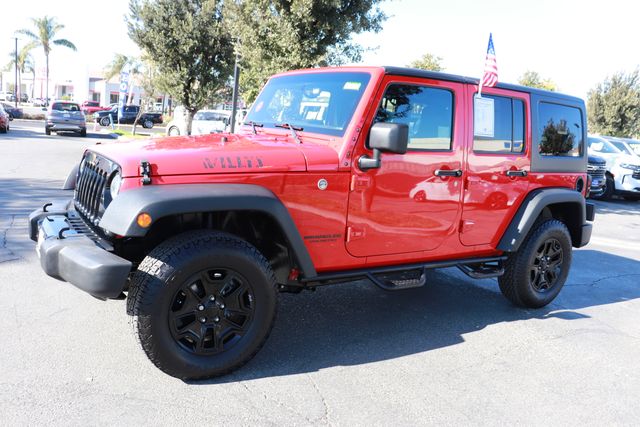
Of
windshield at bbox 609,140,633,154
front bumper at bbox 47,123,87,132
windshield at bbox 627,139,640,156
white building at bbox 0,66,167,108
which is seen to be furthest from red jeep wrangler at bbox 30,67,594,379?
white building at bbox 0,66,167,108

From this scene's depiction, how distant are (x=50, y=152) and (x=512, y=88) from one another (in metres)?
14.3

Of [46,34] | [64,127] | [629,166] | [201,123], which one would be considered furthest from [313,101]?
[46,34]

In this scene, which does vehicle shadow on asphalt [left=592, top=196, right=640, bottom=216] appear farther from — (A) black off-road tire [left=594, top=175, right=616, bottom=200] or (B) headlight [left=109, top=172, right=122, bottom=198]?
(B) headlight [left=109, top=172, right=122, bottom=198]

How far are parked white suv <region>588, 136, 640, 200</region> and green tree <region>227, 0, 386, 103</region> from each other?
8.16m

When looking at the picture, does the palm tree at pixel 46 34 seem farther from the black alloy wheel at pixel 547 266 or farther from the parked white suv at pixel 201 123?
the black alloy wheel at pixel 547 266

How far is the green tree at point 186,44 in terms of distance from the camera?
17.9 meters

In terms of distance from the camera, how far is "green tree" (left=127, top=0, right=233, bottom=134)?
17.9m

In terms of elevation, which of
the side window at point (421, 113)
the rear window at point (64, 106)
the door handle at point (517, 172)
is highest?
the rear window at point (64, 106)

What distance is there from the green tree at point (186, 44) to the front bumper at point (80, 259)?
610 inches

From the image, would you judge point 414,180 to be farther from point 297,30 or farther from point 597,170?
point 597,170

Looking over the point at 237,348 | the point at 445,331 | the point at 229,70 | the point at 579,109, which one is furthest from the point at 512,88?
the point at 229,70

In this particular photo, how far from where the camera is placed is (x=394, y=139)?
10.7ft

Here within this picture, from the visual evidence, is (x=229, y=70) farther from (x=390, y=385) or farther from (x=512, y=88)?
(x=390, y=385)

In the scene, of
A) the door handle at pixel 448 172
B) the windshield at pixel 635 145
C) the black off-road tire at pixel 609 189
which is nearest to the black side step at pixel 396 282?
the door handle at pixel 448 172
